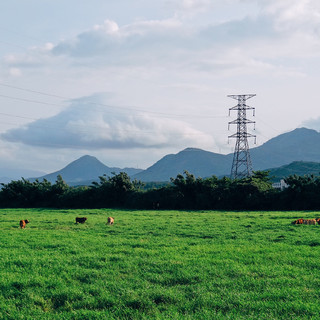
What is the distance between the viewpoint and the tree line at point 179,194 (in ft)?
163

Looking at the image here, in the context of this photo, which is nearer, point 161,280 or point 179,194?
point 161,280

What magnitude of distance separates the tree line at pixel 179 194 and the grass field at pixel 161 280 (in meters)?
35.2

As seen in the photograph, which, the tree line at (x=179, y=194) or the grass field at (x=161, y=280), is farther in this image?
the tree line at (x=179, y=194)

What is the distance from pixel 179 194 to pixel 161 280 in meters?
46.7

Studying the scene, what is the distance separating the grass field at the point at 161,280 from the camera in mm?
7797

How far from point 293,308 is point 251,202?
44.8m

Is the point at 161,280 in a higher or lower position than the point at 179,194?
lower

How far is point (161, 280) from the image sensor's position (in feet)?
32.8

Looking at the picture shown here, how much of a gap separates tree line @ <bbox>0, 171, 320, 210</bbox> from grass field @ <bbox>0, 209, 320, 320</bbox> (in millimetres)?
35209

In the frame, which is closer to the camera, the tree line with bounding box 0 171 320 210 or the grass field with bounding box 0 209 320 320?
the grass field with bounding box 0 209 320 320

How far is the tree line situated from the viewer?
49812 mm

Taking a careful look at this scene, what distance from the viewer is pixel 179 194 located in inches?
2227

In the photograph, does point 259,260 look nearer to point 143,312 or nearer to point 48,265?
point 143,312

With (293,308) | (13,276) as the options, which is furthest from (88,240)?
(293,308)
